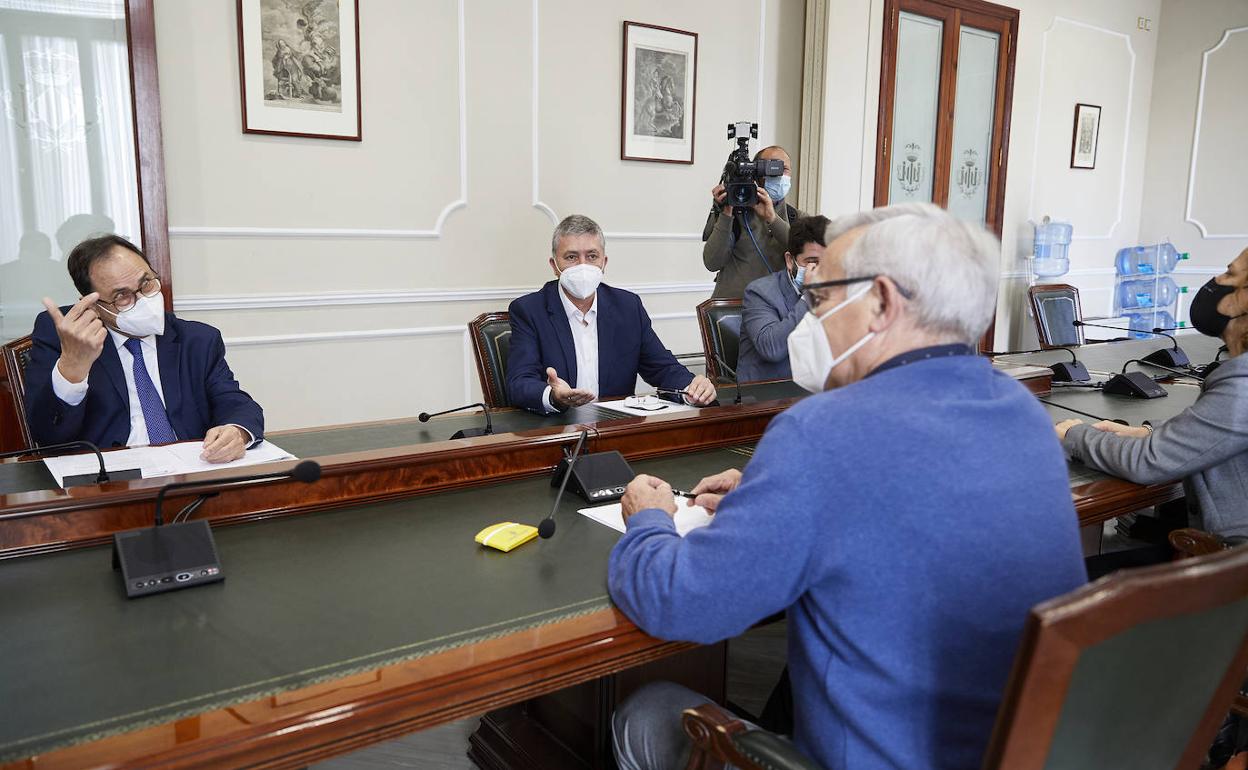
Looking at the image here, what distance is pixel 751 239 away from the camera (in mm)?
3920

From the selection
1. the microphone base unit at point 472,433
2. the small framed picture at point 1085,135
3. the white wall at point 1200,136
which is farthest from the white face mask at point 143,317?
the white wall at point 1200,136

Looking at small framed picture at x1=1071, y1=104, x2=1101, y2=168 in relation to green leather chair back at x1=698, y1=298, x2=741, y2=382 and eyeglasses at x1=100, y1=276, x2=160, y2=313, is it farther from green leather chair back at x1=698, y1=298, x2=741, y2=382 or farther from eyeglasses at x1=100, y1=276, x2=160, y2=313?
eyeglasses at x1=100, y1=276, x2=160, y2=313

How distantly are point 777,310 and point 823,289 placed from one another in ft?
6.67

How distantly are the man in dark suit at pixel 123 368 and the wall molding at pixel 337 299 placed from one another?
1.35 metres

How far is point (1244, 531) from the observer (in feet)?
5.98

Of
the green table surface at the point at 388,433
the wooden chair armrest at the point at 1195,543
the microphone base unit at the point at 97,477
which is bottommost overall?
the wooden chair armrest at the point at 1195,543

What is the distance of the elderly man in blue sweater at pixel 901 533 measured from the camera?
0.93 m

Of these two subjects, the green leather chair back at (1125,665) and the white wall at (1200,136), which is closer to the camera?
the green leather chair back at (1125,665)

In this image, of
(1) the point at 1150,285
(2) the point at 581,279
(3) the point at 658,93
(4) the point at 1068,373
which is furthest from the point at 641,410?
(1) the point at 1150,285

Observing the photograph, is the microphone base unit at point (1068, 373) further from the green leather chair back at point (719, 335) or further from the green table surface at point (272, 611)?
the green table surface at point (272, 611)

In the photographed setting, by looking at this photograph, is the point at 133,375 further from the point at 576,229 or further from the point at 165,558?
the point at 576,229

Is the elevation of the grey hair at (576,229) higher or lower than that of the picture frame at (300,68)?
lower

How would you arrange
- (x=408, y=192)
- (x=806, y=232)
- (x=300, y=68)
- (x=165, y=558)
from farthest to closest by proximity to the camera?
(x=408, y=192), (x=300, y=68), (x=806, y=232), (x=165, y=558)

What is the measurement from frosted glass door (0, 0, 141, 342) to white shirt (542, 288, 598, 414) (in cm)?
173
